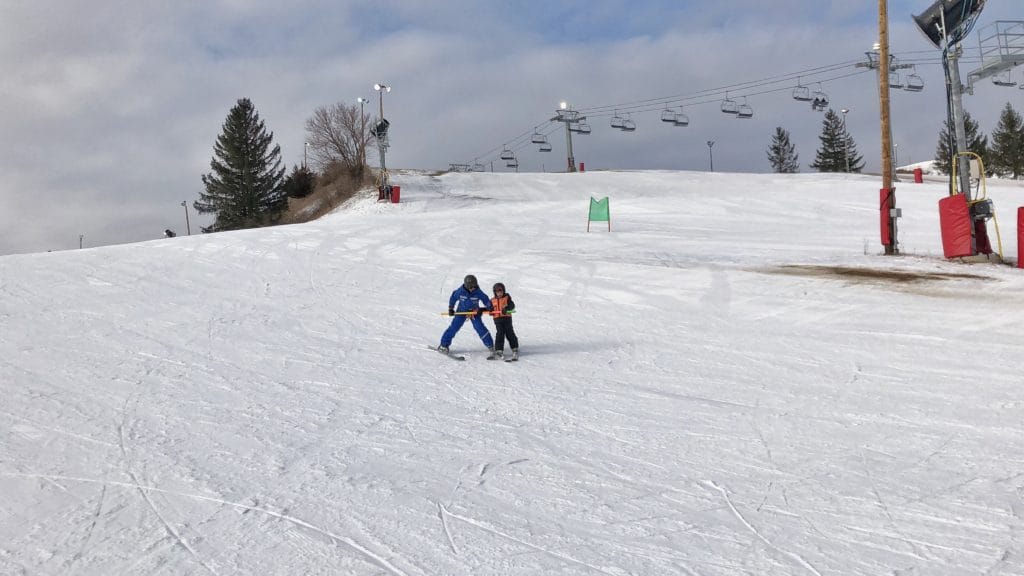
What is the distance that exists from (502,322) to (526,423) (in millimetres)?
2818

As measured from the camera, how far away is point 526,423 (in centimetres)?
648

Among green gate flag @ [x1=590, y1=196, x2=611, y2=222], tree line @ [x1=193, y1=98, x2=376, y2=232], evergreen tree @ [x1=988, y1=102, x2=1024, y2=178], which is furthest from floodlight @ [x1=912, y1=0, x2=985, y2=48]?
evergreen tree @ [x1=988, y1=102, x2=1024, y2=178]

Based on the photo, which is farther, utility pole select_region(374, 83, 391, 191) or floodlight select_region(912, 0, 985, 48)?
utility pole select_region(374, 83, 391, 191)

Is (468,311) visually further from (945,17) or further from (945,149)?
(945,149)

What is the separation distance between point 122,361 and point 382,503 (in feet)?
19.7

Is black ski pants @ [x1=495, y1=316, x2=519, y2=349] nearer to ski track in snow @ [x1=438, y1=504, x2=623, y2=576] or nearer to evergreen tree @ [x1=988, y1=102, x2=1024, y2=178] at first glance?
ski track in snow @ [x1=438, y1=504, x2=623, y2=576]

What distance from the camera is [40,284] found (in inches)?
532

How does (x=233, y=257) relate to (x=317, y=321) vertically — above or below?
above

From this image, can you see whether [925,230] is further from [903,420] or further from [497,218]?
[903,420]

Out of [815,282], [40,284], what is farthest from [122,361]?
[815,282]

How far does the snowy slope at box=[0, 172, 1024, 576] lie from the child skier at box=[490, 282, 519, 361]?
472 mm

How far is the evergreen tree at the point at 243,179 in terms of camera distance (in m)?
48.5

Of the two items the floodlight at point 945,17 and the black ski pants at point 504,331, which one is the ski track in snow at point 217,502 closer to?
the black ski pants at point 504,331

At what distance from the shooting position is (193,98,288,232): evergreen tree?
48.5m
